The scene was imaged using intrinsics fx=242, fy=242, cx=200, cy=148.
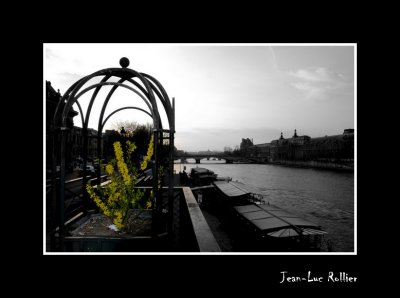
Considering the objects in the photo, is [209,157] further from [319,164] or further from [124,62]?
[124,62]

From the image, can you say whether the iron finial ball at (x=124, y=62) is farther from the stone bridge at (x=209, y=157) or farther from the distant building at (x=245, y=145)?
the distant building at (x=245, y=145)

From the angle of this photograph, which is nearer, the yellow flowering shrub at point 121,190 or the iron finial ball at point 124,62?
the iron finial ball at point 124,62

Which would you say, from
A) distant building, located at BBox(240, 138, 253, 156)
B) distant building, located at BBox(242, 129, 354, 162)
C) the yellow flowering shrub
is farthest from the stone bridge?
the yellow flowering shrub

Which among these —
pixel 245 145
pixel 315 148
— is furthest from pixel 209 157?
pixel 245 145

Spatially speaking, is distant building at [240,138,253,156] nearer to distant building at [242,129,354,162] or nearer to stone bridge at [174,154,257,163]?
distant building at [242,129,354,162]

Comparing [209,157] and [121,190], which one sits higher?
[121,190]

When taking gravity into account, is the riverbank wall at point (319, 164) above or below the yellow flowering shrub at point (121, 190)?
below

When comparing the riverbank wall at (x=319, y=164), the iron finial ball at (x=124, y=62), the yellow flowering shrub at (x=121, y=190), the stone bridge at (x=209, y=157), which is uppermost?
the iron finial ball at (x=124, y=62)

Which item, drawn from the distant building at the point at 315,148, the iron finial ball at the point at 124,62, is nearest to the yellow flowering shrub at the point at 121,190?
the iron finial ball at the point at 124,62
